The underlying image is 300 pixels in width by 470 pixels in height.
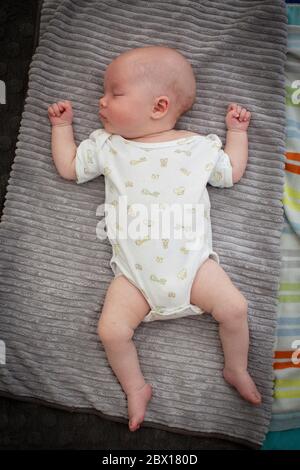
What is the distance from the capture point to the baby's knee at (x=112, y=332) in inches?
52.3

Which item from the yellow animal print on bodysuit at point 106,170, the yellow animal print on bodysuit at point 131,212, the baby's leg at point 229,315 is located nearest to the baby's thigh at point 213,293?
the baby's leg at point 229,315

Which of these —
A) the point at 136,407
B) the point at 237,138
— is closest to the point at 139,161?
the point at 237,138

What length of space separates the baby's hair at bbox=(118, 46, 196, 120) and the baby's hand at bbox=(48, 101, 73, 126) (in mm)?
220

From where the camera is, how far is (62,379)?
4.62 ft

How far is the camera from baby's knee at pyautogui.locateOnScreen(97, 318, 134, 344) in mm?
1329

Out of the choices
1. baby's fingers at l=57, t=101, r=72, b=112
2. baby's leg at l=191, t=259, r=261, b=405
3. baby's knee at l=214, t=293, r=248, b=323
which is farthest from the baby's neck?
baby's knee at l=214, t=293, r=248, b=323

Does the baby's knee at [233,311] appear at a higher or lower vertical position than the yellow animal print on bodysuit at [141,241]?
lower

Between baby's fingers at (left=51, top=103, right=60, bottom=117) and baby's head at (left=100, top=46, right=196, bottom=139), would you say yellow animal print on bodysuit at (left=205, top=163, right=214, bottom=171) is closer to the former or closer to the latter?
baby's head at (left=100, top=46, right=196, bottom=139)

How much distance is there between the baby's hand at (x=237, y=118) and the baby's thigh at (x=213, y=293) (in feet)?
1.29

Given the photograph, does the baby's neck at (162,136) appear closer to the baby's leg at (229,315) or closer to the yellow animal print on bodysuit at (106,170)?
the yellow animal print on bodysuit at (106,170)

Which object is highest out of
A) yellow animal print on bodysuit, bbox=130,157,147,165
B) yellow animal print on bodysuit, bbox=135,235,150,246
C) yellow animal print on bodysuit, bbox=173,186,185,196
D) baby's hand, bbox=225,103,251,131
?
baby's hand, bbox=225,103,251,131

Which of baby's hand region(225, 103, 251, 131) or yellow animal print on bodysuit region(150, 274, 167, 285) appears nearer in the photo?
yellow animal print on bodysuit region(150, 274, 167, 285)

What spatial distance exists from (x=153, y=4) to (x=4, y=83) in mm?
485

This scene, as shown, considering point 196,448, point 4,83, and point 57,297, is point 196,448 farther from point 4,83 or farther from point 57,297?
point 4,83
